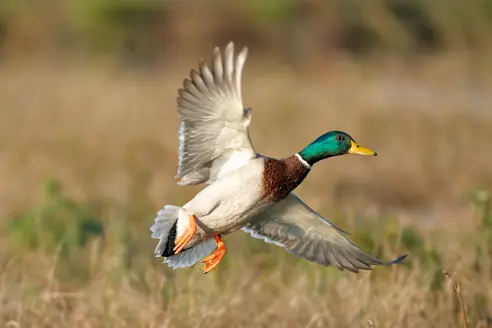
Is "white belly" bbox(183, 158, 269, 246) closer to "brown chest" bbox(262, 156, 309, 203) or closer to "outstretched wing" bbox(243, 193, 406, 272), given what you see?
"brown chest" bbox(262, 156, 309, 203)

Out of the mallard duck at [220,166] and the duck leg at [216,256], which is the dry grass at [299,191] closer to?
the duck leg at [216,256]

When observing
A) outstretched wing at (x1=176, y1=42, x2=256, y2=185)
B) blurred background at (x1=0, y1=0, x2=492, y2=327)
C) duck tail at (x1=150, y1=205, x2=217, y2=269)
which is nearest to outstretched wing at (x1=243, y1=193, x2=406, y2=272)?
blurred background at (x1=0, y1=0, x2=492, y2=327)

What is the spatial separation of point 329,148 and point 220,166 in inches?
18.4

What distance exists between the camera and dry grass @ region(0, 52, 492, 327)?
5.07 m

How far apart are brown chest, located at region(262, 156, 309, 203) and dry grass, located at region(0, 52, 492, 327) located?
651 mm

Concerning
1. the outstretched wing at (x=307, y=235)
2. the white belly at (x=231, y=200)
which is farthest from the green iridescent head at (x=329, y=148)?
the outstretched wing at (x=307, y=235)

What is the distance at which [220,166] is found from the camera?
4.59 metres

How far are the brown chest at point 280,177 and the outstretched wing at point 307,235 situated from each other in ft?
1.13

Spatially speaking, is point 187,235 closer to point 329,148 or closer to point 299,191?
point 329,148

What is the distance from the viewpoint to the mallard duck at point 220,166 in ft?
14.2

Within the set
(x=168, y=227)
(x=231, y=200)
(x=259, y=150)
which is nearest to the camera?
(x=231, y=200)

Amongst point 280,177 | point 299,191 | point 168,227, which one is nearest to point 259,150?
point 299,191

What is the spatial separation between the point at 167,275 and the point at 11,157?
4.90 metres

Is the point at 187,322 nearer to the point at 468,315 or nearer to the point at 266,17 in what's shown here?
the point at 468,315
